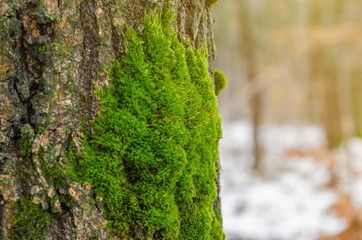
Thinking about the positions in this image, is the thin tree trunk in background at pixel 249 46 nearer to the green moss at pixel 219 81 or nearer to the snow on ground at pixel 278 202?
the snow on ground at pixel 278 202

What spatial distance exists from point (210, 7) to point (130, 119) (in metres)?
0.70

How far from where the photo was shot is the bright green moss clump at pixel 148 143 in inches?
39.0

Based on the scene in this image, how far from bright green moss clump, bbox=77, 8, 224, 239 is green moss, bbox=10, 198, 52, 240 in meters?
0.17

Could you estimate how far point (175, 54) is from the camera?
1110 millimetres

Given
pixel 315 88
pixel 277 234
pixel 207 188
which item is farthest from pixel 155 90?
pixel 315 88

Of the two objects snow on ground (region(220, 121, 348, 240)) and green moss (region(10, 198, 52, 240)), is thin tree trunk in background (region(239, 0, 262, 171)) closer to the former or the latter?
snow on ground (region(220, 121, 348, 240))

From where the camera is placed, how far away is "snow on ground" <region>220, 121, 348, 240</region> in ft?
17.9

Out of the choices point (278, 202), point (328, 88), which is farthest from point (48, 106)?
point (328, 88)

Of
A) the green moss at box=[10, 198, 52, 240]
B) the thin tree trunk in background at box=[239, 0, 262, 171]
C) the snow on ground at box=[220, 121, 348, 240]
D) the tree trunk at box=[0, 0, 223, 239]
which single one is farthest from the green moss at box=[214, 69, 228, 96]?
the thin tree trunk in background at box=[239, 0, 262, 171]

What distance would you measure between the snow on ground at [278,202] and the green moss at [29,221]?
3.09 m

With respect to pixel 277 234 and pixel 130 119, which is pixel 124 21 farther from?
pixel 277 234

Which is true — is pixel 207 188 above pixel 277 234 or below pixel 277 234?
above

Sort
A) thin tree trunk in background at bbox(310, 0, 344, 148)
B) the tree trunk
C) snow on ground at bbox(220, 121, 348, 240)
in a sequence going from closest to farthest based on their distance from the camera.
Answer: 1. the tree trunk
2. snow on ground at bbox(220, 121, 348, 240)
3. thin tree trunk in background at bbox(310, 0, 344, 148)

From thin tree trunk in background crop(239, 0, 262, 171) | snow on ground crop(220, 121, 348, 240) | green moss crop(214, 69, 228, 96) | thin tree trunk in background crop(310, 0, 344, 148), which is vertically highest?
thin tree trunk in background crop(239, 0, 262, 171)
